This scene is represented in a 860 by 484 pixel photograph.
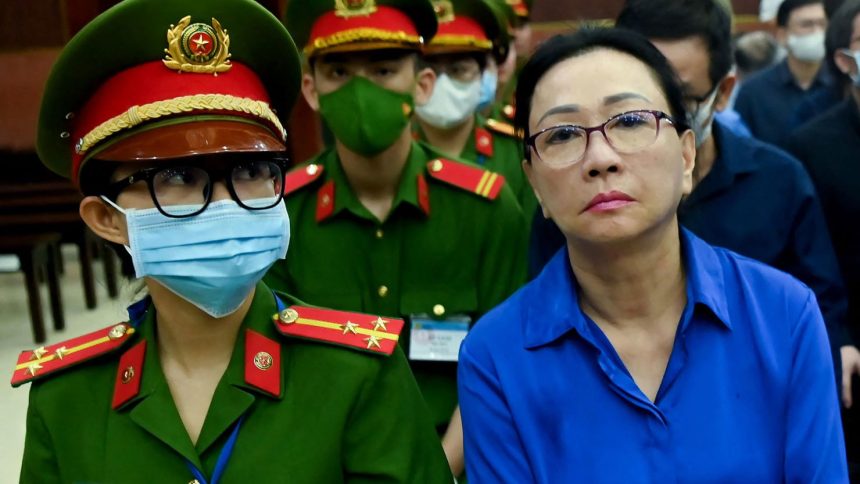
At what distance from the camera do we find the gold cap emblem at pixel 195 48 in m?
1.77

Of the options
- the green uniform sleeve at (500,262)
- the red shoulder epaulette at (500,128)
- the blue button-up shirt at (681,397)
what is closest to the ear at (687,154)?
the blue button-up shirt at (681,397)

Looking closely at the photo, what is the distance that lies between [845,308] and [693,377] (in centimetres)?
118

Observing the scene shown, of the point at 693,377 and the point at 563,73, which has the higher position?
the point at 563,73

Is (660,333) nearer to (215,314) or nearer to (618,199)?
(618,199)

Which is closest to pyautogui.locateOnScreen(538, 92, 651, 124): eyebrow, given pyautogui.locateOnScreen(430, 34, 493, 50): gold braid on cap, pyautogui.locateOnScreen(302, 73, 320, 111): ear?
pyautogui.locateOnScreen(302, 73, 320, 111): ear

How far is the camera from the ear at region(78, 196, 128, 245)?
5.95 ft

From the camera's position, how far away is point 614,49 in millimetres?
1786

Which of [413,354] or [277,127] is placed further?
[413,354]

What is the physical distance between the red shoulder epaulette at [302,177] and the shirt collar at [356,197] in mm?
34

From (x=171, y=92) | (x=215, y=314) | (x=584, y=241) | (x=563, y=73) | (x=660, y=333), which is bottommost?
(x=215, y=314)

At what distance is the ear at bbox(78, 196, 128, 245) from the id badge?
111cm

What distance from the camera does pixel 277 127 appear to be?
187 cm

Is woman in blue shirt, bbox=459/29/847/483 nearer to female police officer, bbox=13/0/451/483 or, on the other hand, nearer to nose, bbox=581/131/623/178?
nose, bbox=581/131/623/178

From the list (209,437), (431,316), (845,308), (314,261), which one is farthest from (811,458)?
(314,261)
